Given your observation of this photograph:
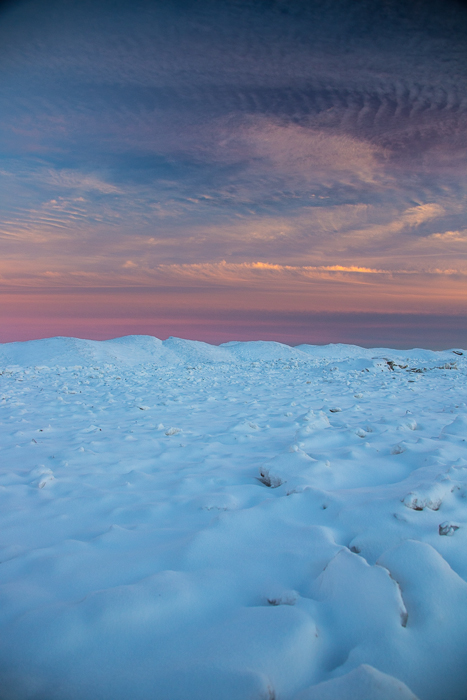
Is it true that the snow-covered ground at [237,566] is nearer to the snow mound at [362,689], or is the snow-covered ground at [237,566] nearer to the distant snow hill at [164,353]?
the snow mound at [362,689]

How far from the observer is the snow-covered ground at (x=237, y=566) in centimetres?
171

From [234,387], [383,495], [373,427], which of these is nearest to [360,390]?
[234,387]

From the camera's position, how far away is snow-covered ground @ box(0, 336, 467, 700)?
171 cm

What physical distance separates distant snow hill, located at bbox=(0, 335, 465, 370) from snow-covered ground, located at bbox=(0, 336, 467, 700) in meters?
14.5

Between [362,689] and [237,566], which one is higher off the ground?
[362,689]

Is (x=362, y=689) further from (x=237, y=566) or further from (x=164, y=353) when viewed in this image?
(x=164, y=353)

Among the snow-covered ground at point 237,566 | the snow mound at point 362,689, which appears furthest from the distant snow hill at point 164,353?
the snow mound at point 362,689

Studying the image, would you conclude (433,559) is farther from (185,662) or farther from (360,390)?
(360,390)

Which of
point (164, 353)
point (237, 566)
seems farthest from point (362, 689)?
point (164, 353)

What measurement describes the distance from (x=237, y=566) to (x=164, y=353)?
2771cm

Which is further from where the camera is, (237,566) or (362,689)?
(237,566)

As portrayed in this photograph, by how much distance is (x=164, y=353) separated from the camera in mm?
29562

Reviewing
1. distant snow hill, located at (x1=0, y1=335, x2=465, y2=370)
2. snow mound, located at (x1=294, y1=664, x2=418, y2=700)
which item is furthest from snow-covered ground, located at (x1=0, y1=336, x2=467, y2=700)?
distant snow hill, located at (x1=0, y1=335, x2=465, y2=370)

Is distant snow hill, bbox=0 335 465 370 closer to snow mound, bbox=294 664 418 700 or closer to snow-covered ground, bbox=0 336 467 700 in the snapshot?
snow-covered ground, bbox=0 336 467 700
